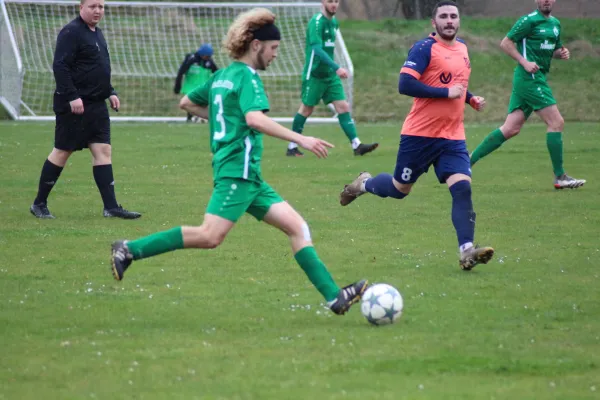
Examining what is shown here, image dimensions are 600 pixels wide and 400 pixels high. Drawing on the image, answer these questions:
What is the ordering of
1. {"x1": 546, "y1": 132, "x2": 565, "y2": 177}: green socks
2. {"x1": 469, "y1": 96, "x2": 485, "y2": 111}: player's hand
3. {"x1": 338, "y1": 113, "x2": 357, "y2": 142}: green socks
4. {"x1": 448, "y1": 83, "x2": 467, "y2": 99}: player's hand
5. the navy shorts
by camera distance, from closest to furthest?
{"x1": 448, "y1": 83, "x2": 467, "y2": 99}: player's hand < the navy shorts < {"x1": 469, "y1": 96, "x2": 485, "y2": 111}: player's hand < {"x1": 546, "y1": 132, "x2": 565, "y2": 177}: green socks < {"x1": 338, "y1": 113, "x2": 357, "y2": 142}: green socks

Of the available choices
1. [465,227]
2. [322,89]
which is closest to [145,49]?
[322,89]

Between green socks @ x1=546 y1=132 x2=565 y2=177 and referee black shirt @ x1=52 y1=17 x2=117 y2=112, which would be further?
green socks @ x1=546 y1=132 x2=565 y2=177

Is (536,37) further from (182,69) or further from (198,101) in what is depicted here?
(182,69)

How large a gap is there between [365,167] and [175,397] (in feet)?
32.9

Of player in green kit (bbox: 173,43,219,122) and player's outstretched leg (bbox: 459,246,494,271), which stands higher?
player's outstretched leg (bbox: 459,246,494,271)

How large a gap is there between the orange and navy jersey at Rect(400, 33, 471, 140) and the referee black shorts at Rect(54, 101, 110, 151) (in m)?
3.57

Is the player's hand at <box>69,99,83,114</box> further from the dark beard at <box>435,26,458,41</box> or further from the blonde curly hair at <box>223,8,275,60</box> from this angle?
the blonde curly hair at <box>223,8,275,60</box>

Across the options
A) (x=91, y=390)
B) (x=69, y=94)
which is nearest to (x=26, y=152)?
(x=69, y=94)

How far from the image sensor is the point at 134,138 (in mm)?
18828

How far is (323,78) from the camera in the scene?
1591cm

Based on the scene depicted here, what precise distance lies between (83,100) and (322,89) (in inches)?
249

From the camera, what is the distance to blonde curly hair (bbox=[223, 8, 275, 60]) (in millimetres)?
6066

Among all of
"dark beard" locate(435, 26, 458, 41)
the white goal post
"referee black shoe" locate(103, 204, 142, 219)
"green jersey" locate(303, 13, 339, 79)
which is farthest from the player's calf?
the white goal post

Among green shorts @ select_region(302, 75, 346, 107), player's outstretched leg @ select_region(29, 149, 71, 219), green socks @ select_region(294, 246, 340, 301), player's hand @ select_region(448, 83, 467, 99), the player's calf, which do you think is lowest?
green shorts @ select_region(302, 75, 346, 107)
